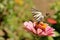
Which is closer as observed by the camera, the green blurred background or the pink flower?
the pink flower

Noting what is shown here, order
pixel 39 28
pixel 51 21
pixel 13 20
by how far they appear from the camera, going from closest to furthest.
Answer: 1. pixel 39 28
2. pixel 51 21
3. pixel 13 20

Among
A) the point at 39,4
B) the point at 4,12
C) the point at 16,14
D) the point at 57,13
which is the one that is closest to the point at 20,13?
the point at 16,14

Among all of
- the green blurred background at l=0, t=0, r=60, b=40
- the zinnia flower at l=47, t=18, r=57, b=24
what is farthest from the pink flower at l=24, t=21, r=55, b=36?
the zinnia flower at l=47, t=18, r=57, b=24

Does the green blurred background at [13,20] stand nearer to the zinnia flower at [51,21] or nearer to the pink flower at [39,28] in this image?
the zinnia flower at [51,21]

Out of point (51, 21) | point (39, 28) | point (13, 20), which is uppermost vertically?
point (13, 20)

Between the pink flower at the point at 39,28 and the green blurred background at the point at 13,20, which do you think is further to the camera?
the green blurred background at the point at 13,20

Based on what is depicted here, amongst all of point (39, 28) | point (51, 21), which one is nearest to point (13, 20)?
point (51, 21)

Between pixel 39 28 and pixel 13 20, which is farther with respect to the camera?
pixel 13 20

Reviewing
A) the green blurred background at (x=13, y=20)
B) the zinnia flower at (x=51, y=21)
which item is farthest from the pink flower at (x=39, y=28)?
the zinnia flower at (x=51, y=21)

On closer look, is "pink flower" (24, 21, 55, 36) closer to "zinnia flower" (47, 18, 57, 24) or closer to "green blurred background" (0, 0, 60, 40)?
"green blurred background" (0, 0, 60, 40)

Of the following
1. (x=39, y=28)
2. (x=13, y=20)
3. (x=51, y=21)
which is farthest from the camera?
(x=13, y=20)

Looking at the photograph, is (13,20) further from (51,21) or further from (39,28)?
(39,28)

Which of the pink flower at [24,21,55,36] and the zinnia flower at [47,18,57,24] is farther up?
the zinnia flower at [47,18,57,24]
